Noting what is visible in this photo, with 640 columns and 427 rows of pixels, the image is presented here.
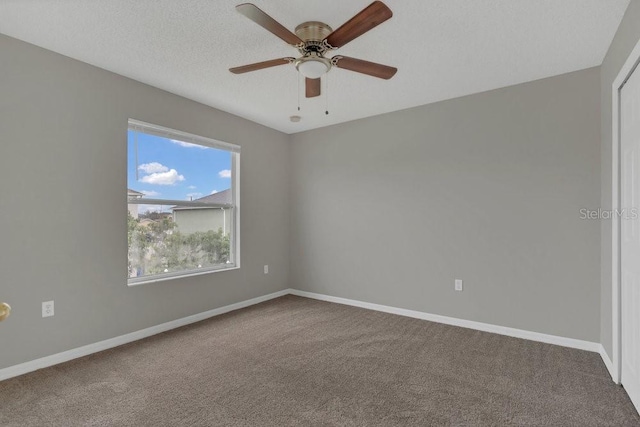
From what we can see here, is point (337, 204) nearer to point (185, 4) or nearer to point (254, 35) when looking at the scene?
point (254, 35)

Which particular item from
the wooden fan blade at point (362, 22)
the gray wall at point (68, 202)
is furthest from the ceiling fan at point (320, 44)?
the gray wall at point (68, 202)

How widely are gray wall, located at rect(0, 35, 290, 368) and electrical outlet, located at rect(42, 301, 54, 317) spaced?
0.10 feet

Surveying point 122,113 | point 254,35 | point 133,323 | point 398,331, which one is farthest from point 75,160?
point 398,331

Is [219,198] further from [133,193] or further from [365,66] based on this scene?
[365,66]

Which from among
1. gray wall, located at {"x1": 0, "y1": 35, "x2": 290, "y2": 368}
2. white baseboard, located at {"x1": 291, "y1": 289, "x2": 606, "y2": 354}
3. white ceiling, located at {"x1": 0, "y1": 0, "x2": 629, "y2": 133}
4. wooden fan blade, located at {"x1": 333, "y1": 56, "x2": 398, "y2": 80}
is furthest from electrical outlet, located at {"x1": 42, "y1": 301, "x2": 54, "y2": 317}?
white baseboard, located at {"x1": 291, "y1": 289, "x2": 606, "y2": 354}

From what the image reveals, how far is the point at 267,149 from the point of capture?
15.3ft

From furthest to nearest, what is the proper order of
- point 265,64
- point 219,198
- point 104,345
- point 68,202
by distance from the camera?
point 219,198 < point 104,345 < point 68,202 < point 265,64

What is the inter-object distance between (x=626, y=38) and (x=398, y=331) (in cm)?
290

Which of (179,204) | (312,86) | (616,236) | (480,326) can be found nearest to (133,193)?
(179,204)

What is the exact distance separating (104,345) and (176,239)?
3.88ft

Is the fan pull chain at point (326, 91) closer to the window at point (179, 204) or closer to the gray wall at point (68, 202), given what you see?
the window at point (179, 204)

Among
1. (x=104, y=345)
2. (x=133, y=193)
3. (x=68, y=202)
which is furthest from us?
(x=133, y=193)

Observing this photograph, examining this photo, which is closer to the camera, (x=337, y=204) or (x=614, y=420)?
(x=614, y=420)

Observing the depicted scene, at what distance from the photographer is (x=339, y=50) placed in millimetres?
2607
